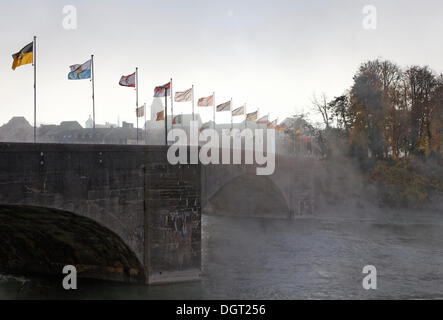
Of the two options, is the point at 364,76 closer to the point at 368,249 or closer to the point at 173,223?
the point at 368,249

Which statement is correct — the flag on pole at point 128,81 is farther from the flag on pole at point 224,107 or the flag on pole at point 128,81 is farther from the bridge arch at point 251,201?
the bridge arch at point 251,201

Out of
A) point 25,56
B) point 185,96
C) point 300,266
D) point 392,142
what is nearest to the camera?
point 25,56

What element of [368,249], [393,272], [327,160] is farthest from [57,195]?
[327,160]

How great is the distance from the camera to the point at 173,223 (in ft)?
67.5

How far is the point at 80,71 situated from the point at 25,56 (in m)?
2.78

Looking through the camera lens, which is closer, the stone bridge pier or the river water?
the stone bridge pier

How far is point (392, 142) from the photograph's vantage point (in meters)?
50.6

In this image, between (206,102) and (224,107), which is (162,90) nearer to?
(206,102)

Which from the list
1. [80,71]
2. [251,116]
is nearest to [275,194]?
[251,116]

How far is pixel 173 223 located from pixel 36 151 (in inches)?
285

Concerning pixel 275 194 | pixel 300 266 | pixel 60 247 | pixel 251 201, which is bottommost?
pixel 300 266

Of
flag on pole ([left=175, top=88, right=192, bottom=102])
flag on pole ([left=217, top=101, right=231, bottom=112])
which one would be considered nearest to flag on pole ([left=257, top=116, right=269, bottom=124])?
flag on pole ([left=217, top=101, right=231, bottom=112])

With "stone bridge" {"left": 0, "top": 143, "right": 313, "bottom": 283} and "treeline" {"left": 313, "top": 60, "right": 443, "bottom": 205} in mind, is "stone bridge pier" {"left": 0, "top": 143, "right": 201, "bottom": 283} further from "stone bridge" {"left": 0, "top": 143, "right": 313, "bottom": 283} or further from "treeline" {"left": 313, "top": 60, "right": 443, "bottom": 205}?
"treeline" {"left": 313, "top": 60, "right": 443, "bottom": 205}

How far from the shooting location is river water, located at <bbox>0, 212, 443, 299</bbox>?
64.8 feet
